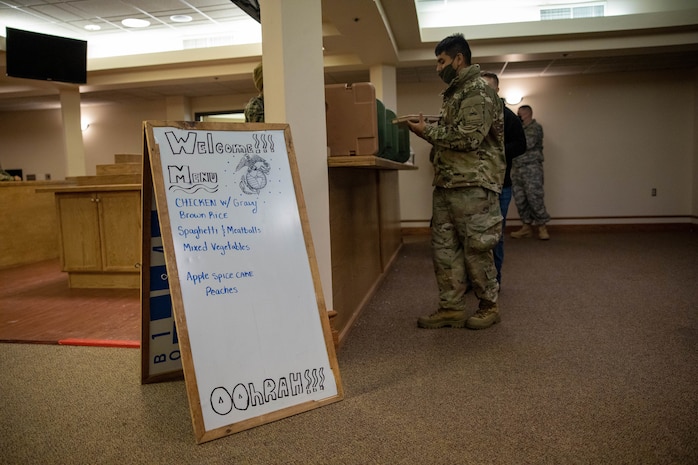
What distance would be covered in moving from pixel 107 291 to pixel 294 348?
2941mm

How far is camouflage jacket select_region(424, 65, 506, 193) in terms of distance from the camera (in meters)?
2.68

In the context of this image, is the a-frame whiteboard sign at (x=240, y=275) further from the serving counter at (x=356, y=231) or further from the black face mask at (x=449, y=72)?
the black face mask at (x=449, y=72)

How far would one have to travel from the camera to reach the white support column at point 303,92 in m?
2.28

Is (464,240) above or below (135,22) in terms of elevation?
below

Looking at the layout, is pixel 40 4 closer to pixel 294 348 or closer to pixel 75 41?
pixel 75 41

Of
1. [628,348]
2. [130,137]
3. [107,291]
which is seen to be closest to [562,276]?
[628,348]

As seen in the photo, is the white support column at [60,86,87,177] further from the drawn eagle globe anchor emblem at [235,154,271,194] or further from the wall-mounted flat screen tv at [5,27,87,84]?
the drawn eagle globe anchor emblem at [235,154,271,194]

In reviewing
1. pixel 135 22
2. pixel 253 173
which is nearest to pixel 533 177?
pixel 135 22

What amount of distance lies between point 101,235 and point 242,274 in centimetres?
294

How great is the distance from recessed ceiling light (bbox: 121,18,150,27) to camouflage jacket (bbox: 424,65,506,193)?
446cm

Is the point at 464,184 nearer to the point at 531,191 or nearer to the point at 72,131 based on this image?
the point at 531,191

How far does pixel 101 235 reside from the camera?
4.31 metres

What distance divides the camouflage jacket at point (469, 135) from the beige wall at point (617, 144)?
5235mm

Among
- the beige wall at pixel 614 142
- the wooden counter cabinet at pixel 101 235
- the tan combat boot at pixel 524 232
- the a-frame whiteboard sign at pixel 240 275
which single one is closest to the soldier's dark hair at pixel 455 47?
the a-frame whiteboard sign at pixel 240 275
